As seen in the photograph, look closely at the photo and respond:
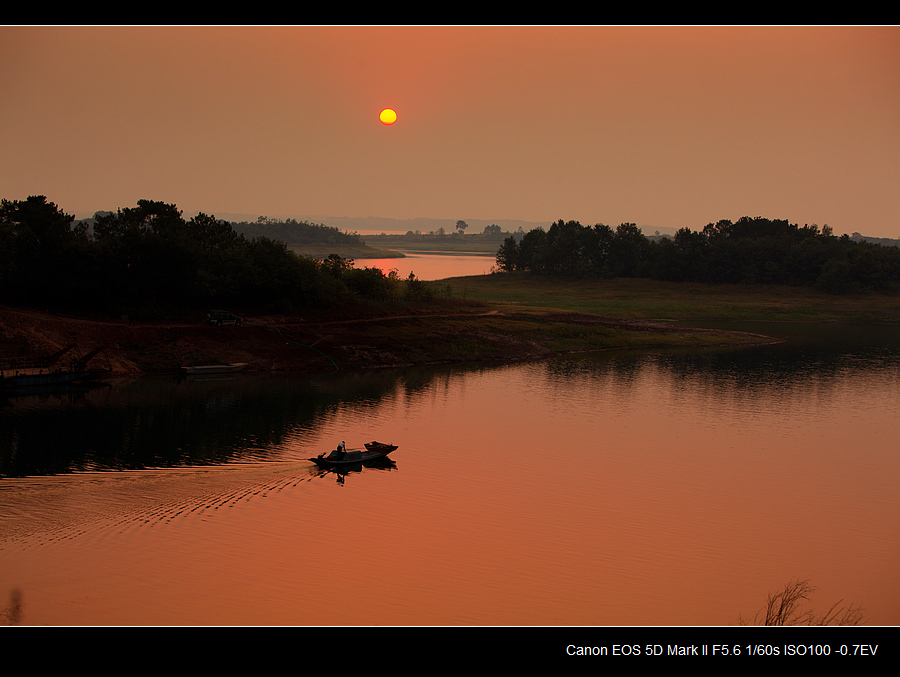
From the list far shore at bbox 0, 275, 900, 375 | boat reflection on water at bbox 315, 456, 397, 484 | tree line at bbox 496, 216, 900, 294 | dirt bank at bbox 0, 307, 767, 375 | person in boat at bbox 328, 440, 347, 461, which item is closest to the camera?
boat reflection on water at bbox 315, 456, 397, 484

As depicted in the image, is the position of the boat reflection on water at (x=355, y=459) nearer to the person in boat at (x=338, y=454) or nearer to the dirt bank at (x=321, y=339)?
the person in boat at (x=338, y=454)

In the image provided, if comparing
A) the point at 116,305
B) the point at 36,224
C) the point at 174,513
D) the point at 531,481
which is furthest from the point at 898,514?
the point at 36,224

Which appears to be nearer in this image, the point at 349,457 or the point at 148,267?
the point at 349,457

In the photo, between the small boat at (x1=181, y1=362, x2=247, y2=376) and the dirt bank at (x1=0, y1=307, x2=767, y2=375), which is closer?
the dirt bank at (x1=0, y1=307, x2=767, y2=375)

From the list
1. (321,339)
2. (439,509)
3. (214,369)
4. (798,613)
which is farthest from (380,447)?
(321,339)

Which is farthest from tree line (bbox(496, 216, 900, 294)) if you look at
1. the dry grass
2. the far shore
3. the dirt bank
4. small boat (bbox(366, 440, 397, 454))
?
Result: the dry grass

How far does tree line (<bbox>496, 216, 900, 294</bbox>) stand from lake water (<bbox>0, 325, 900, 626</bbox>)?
344 feet

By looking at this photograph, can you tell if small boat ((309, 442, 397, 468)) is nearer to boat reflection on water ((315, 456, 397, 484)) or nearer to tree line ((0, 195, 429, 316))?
boat reflection on water ((315, 456, 397, 484))

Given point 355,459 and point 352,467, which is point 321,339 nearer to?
point 355,459

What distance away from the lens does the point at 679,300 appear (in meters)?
159

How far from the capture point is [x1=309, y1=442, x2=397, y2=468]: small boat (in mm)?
45594

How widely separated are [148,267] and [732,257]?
130m

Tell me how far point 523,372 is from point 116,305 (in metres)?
44.7

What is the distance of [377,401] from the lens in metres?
66.6
